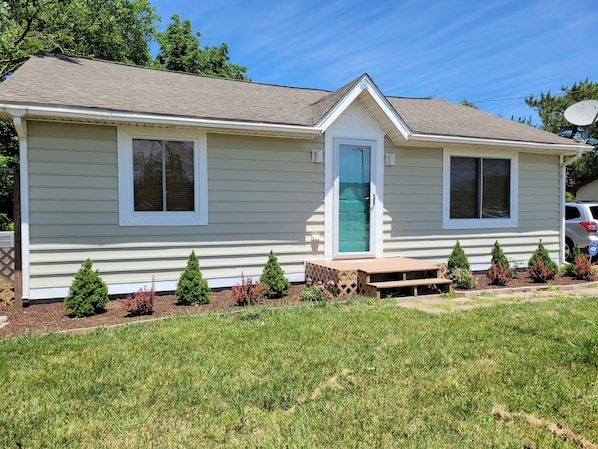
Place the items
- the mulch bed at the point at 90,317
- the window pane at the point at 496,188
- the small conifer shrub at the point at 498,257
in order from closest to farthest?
the mulch bed at the point at 90,317, the small conifer shrub at the point at 498,257, the window pane at the point at 496,188

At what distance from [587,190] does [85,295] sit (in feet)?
90.3

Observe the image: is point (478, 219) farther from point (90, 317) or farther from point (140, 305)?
point (90, 317)

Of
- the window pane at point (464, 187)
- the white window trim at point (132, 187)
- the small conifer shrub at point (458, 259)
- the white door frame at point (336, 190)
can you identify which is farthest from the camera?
the window pane at point (464, 187)

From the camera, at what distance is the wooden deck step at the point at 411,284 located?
21.3 feet

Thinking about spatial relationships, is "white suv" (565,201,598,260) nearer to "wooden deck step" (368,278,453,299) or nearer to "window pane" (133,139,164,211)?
"wooden deck step" (368,278,453,299)

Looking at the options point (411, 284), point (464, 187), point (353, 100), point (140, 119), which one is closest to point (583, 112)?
point (464, 187)

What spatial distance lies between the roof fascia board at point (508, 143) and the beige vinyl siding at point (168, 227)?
87.7 inches

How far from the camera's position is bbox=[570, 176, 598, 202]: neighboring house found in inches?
923

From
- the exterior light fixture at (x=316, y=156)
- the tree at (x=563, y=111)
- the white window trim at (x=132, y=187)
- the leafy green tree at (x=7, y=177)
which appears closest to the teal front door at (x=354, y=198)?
the exterior light fixture at (x=316, y=156)

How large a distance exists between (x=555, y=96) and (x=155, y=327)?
1289 inches

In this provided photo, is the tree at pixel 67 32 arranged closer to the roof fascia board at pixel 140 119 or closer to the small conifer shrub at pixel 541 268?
the roof fascia board at pixel 140 119

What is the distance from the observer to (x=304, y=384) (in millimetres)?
3191

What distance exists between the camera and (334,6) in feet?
41.1

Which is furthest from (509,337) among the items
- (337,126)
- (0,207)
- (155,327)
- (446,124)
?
(0,207)
